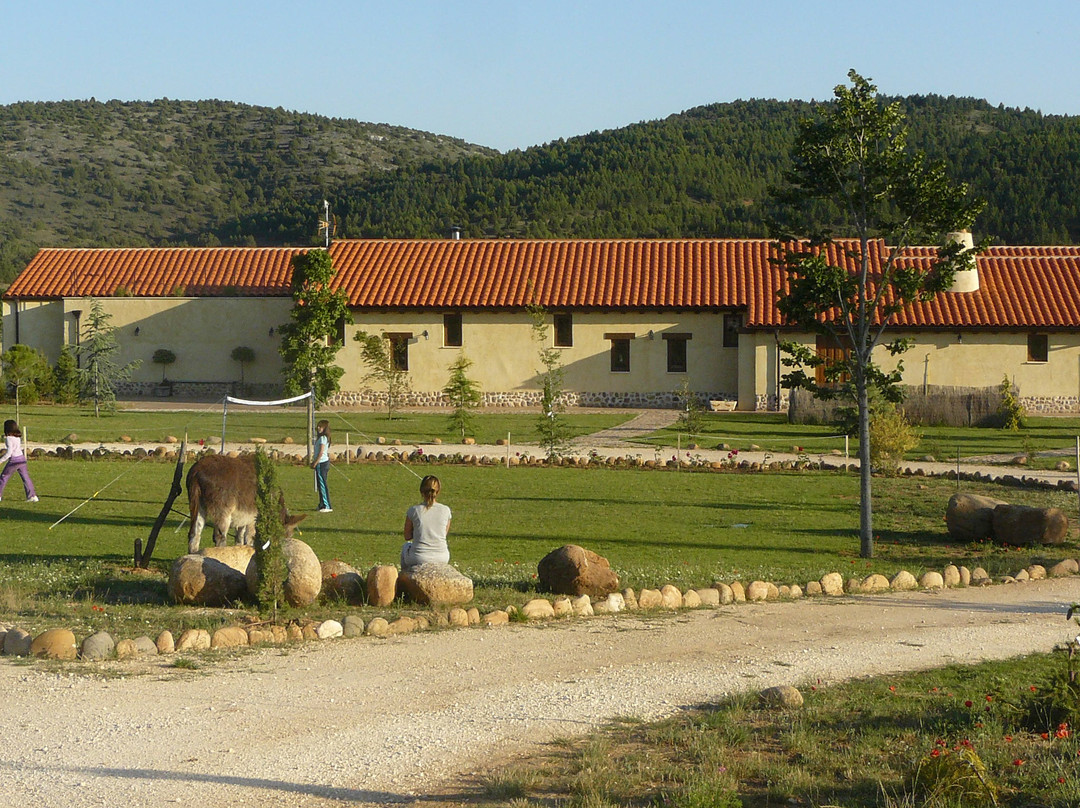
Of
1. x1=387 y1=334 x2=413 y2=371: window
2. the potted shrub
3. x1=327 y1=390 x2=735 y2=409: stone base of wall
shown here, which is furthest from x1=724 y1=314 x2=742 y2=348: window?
the potted shrub

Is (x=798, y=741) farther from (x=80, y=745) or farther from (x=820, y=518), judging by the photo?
(x=820, y=518)

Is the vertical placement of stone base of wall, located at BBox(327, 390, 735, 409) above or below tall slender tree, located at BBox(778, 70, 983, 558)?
below

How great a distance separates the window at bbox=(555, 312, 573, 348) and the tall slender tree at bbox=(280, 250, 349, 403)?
41.5 ft

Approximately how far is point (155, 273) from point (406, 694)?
44715 millimetres

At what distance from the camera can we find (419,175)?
10238 cm

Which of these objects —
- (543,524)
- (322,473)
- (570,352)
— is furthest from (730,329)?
(322,473)

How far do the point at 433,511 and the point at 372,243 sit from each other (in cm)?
3867

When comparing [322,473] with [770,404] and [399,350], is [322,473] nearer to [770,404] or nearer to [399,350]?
[770,404]

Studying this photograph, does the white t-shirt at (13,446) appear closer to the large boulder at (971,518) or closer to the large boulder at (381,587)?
the large boulder at (381,587)

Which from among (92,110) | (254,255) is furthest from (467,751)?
(92,110)

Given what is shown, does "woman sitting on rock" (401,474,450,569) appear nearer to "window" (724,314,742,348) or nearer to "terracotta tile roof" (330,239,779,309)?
"terracotta tile roof" (330,239,779,309)

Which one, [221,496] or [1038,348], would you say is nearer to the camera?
[221,496]

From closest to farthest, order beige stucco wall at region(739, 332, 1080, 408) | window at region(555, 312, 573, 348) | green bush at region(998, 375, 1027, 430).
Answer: green bush at region(998, 375, 1027, 430) → beige stucco wall at region(739, 332, 1080, 408) → window at region(555, 312, 573, 348)

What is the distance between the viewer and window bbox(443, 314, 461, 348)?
148 ft
